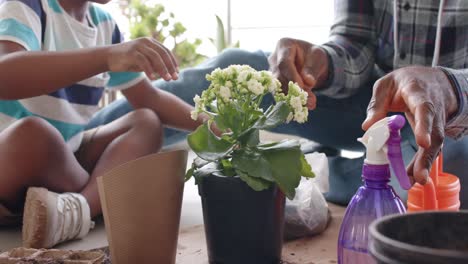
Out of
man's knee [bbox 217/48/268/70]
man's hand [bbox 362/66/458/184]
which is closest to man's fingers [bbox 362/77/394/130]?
man's hand [bbox 362/66/458/184]

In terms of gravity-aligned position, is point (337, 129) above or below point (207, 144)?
below

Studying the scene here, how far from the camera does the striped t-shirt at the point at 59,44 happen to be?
1.17m

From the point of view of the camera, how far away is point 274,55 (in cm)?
114

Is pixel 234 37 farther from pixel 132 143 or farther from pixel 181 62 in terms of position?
pixel 132 143

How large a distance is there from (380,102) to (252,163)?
22 cm

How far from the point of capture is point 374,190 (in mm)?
711

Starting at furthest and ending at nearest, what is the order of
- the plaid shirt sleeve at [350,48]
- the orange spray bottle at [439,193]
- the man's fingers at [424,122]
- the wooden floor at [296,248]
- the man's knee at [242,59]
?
the man's knee at [242,59] < the plaid shirt sleeve at [350,48] < the wooden floor at [296,248] < the orange spray bottle at [439,193] < the man's fingers at [424,122]

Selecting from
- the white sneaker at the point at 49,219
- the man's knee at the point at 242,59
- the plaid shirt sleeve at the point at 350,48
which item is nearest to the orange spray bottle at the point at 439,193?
the plaid shirt sleeve at the point at 350,48

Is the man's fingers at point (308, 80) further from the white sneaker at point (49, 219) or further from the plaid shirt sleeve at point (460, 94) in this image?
→ the white sneaker at point (49, 219)

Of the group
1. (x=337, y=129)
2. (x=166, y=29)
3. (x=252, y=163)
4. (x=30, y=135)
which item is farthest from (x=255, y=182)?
(x=166, y=29)

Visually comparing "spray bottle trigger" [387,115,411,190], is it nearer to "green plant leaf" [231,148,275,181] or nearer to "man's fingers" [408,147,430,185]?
"man's fingers" [408,147,430,185]

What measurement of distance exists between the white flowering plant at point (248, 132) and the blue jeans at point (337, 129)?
1.27 ft

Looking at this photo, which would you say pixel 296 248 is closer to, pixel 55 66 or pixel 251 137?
pixel 251 137

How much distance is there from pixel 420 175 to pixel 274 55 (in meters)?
0.54
